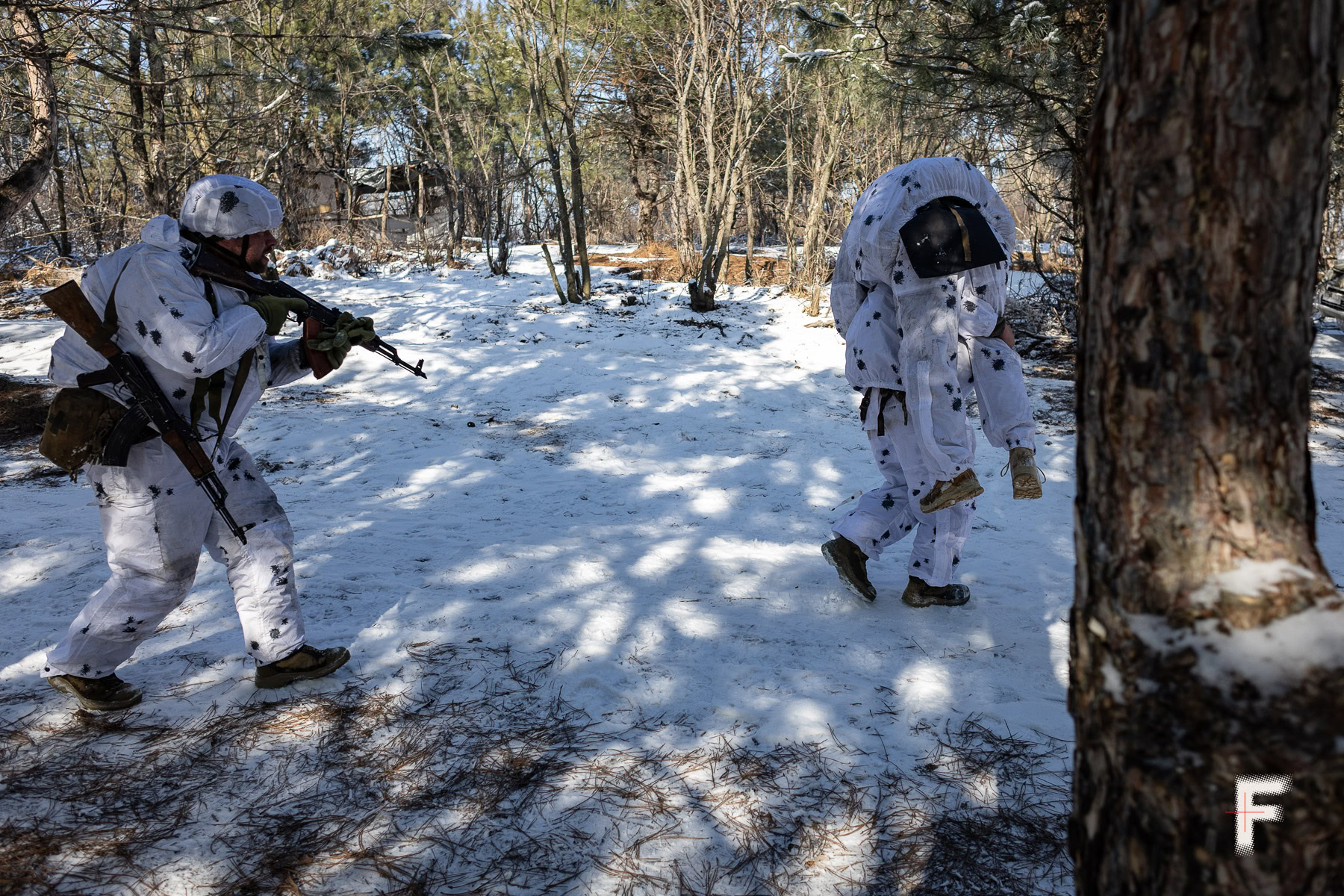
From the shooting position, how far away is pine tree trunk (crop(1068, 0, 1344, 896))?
108 centimetres

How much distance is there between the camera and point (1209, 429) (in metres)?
1.15

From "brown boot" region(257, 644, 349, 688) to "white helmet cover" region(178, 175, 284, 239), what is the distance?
133 centimetres

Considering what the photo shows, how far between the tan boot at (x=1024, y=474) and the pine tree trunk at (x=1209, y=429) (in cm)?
191

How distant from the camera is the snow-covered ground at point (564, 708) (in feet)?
6.42

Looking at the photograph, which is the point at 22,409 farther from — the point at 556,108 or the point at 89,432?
the point at 556,108

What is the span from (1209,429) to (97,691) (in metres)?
2.93

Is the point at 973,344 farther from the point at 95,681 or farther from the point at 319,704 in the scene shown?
the point at 95,681

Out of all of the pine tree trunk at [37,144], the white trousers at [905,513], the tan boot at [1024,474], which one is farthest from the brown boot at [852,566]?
the pine tree trunk at [37,144]

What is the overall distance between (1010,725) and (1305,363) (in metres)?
1.70

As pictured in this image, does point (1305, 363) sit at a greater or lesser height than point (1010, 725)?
greater

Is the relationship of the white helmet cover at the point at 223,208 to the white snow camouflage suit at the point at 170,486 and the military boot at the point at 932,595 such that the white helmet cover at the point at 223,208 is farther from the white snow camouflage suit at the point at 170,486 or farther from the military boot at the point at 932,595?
the military boot at the point at 932,595

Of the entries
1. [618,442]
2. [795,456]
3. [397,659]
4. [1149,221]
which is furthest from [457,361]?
[1149,221]

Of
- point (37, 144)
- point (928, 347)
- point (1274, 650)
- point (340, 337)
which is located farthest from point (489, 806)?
point (37, 144)

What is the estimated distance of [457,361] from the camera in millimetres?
9297
